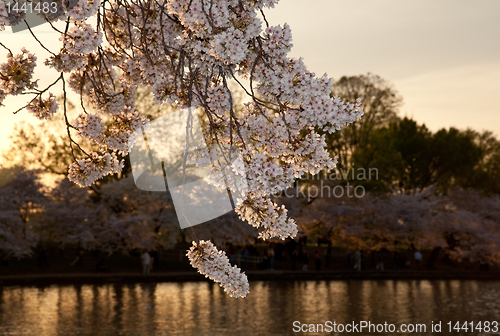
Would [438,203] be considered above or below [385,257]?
above

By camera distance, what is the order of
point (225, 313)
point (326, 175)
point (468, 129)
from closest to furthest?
1. point (225, 313)
2. point (326, 175)
3. point (468, 129)

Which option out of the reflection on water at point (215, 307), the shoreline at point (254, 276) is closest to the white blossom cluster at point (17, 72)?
the reflection on water at point (215, 307)

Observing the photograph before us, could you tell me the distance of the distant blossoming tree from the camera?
12.9 ft

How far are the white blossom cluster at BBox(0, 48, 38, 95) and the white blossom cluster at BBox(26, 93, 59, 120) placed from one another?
2.04 ft

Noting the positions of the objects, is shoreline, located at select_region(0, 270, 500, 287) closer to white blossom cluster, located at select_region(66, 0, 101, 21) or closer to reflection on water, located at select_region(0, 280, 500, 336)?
reflection on water, located at select_region(0, 280, 500, 336)

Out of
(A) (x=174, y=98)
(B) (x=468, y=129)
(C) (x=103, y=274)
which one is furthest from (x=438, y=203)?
(A) (x=174, y=98)

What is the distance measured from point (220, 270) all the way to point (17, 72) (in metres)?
2.33

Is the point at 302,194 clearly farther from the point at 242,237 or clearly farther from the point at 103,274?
the point at 103,274

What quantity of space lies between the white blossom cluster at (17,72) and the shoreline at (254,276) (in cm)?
2497

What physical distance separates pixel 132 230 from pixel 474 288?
2024 centimetres

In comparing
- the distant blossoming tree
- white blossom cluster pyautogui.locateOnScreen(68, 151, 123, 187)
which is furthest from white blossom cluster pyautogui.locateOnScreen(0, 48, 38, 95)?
white blossom cluster pyautogui.locateOnScreen(68, 151, 123, 187)

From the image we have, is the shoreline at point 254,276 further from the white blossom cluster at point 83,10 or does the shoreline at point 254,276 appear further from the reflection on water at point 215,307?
the white blossom cluster at point 83,10

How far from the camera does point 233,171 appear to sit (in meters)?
4.19

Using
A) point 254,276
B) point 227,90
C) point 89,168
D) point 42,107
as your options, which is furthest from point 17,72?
point 254,276
